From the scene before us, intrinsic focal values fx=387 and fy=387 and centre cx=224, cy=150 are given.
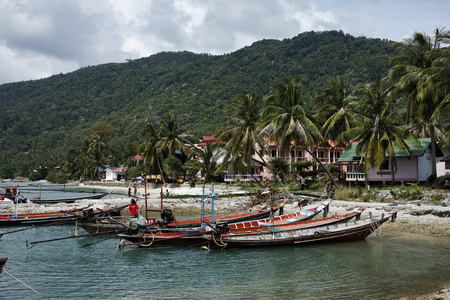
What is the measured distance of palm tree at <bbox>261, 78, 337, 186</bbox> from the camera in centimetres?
3703

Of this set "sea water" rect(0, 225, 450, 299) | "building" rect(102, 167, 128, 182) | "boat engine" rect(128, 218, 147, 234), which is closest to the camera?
"sea water" rect(0, 225, 450, 299)

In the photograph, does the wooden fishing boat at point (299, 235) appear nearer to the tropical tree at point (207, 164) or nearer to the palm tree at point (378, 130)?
the palm tree at point (378, 130)

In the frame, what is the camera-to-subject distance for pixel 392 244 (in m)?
19.1

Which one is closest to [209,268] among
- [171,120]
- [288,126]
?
[288,126]

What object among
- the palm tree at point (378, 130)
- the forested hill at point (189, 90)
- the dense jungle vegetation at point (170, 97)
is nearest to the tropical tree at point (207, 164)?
the palm tree at point (378, 130)

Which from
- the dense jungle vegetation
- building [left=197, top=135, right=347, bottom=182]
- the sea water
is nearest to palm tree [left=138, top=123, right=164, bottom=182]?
building [left=197, top=135, right=347, bottom=182]

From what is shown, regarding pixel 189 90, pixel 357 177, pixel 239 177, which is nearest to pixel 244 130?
pixel 239 177

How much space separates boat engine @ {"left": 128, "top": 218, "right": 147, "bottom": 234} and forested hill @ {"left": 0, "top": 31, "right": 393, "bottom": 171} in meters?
77.8

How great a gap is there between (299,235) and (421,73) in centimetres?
1858

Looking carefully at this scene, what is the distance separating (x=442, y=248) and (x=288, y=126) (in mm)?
21231

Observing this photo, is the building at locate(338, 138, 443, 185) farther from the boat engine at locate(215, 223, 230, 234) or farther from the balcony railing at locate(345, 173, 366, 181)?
the boat engine at locate(215, 223, 230, 234)

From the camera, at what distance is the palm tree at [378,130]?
32638mm

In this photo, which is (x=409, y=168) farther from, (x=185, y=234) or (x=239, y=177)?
(x=185, y=234)

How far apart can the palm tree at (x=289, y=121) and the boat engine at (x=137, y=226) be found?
2046cm
